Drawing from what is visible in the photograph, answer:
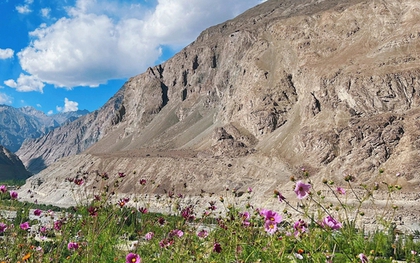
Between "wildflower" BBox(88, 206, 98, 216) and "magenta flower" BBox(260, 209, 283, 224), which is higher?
"wildflower" BBox(88, 206, 98, 216)

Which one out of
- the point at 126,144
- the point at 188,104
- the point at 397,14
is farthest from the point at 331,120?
the point at 126,144

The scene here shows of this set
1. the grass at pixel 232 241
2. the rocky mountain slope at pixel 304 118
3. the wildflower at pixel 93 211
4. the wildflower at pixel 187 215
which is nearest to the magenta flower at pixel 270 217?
the grass at pixel 232 241

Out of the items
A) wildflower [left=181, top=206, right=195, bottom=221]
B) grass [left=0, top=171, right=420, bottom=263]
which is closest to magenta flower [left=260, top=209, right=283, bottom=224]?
Answer: grass [left=0, top=171, right=420, bottom=263]

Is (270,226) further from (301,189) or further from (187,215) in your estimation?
(187,215)

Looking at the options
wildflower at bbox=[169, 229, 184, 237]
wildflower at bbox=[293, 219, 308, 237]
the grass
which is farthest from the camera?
wildflower at bbox=[169, 229, 184, 237]

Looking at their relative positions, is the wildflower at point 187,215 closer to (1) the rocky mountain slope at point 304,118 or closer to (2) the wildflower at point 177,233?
(2) the wildflower at point 177,233

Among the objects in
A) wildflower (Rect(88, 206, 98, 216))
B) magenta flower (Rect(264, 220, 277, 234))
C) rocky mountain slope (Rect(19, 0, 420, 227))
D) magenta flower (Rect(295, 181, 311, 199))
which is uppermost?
rocky mountain slope (Rect(19, 0, 420, 227))

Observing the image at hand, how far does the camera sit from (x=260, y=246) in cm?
595

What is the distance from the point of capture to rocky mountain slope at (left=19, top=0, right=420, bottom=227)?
68.1 meters

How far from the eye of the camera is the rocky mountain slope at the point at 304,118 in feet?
223

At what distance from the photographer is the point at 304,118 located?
86938 millimetres

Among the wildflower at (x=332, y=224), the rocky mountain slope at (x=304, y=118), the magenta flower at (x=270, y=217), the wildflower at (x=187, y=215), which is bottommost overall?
the wildflower at (x=332, y=224)

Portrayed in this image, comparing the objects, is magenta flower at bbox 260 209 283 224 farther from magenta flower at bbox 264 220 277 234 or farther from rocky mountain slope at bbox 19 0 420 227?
rocky mountain slope at bbox 19 0 420 227

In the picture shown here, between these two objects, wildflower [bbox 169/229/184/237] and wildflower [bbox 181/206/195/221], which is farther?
wildflower [bbox 181/206/195/221]
